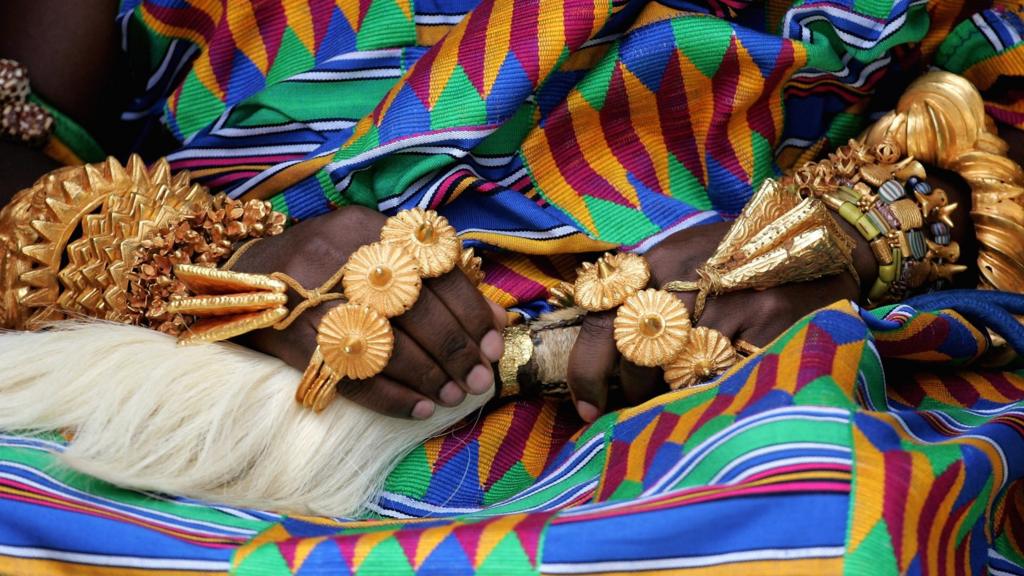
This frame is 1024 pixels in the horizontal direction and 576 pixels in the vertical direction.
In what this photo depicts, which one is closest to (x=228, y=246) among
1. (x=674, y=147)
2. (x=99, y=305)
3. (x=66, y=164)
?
(x=99, y=305)

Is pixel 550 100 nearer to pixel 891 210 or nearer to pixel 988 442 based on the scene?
pixel 891 210

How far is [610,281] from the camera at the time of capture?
92cm

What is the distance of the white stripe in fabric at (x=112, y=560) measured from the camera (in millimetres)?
653

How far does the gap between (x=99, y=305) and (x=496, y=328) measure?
17.5 inches

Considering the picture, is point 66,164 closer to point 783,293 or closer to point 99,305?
point 99,305

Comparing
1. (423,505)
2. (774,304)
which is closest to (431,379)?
(423,505)

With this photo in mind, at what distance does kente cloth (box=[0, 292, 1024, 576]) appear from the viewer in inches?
22.3

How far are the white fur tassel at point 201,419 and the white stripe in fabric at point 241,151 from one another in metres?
0.29

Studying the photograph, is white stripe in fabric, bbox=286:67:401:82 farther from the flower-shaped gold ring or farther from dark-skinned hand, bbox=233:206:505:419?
the flower-shaped gold ring

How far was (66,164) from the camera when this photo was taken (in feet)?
4.08

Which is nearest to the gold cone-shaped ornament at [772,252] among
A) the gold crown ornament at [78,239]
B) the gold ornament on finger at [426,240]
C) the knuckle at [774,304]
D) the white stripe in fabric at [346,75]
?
the knuckle at [774,304]

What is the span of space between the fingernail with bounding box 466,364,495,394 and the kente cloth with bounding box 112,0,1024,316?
150mm

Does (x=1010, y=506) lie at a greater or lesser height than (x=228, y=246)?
lesser

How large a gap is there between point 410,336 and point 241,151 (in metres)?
0.41
